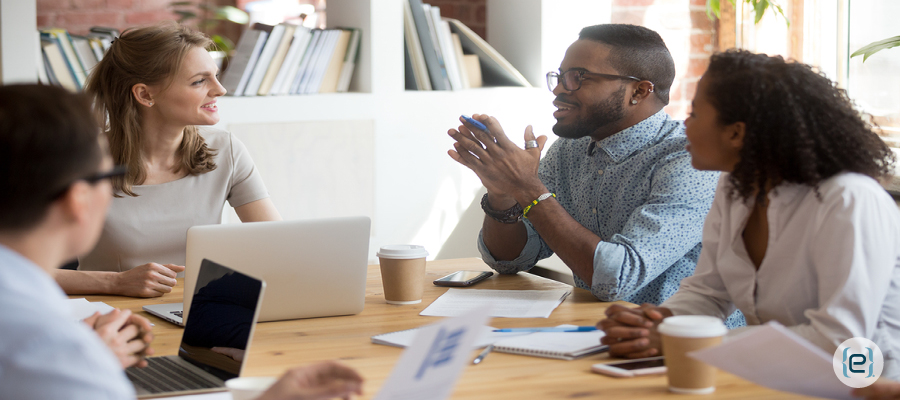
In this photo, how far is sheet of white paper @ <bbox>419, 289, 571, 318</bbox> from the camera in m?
1.47

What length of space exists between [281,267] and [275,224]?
80 millimetres

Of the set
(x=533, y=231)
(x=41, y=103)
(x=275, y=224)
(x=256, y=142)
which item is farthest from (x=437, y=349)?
(x=256, y=142)

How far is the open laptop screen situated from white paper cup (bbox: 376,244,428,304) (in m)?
0.43

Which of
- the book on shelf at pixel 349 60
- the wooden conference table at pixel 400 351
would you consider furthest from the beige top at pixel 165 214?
the book on shelf at pixel 349 60

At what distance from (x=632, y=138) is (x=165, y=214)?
115cm

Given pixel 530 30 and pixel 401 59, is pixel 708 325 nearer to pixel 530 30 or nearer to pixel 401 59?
pixel 401 59

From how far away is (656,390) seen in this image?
1.04 metres

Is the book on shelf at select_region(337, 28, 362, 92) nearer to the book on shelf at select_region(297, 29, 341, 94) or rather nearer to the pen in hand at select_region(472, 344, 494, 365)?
the book on shelf at select_region(297, 29, 341, 94)

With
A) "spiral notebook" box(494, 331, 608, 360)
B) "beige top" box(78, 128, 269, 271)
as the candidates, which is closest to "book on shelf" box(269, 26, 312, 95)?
"beige top" box(78, 128, 269, 271)

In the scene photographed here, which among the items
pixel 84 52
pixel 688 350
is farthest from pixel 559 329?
pixel 84 52

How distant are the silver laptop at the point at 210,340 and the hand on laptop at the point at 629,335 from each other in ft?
→ 1.69

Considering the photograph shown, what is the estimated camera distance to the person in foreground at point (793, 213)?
3.77ft

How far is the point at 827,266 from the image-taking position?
117 cm

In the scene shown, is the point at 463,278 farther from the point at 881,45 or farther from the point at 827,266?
the point at 881,45
